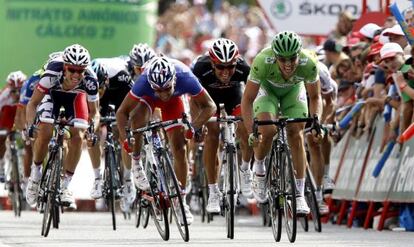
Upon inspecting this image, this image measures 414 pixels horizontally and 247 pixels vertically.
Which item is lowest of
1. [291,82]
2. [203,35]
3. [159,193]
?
[159,193]

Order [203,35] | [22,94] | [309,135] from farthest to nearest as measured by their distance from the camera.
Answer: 1. [203,35]
2. [22,94]
3. [309,135]

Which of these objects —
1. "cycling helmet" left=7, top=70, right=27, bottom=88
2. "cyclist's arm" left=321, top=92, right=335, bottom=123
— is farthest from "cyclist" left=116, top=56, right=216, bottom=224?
"cycling helmet" left=7, top=70, right=27, bottom=88

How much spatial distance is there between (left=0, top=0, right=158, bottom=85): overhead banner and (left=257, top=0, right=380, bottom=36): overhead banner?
3.91 meters

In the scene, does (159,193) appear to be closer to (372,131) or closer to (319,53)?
(372,131)

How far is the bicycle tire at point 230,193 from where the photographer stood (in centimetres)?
1864

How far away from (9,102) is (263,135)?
7.25 m

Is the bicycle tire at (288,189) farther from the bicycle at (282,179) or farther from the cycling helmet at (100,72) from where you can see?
the cycling helmet at (100,72)

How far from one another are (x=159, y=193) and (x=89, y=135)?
1.51 meters

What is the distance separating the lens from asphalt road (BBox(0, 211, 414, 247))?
17641 millimetres

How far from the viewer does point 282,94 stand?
18656 millimetres

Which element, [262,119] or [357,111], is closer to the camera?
[262,119]

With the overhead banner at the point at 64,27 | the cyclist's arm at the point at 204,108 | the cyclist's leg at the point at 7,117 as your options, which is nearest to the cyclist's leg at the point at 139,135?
the cyclist's arm at the point at 204,108

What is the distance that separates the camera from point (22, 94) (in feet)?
74.1

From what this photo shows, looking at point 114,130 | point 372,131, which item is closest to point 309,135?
point 372,131
